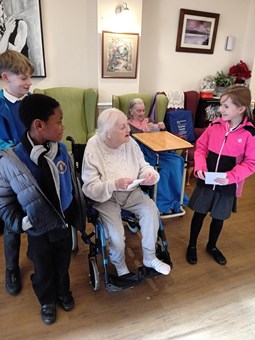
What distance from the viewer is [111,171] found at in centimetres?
160

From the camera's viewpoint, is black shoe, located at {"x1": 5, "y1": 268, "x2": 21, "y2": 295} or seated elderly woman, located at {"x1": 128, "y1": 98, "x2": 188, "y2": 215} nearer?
black shoe, located at {"x1": 5, "y1": 268, "x2": 21, "y2": 295}

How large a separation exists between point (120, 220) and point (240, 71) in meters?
3.34

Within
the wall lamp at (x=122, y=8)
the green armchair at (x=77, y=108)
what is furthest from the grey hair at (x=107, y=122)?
the wall lamp at (x=122, y=8)

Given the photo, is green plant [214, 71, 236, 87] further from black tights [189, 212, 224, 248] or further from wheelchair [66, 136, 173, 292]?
wheelchair [66, 136, 173, 292]

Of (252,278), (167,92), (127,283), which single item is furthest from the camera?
(167,92)

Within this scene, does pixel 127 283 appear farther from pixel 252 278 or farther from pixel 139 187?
pixel 252 278

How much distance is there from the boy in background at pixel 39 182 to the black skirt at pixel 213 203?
92cm

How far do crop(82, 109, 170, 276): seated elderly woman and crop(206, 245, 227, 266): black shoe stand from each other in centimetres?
60

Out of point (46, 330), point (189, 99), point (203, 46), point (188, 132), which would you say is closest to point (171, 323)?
point (46, 330)

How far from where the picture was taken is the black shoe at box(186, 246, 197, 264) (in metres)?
1.93

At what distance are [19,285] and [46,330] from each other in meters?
0.38

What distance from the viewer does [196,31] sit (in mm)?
3590

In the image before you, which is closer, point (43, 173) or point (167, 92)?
point (43, 173)

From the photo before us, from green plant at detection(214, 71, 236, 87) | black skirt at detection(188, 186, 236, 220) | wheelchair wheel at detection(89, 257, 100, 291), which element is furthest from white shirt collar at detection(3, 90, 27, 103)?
green plant at detection(214, 71, 236, 87)
